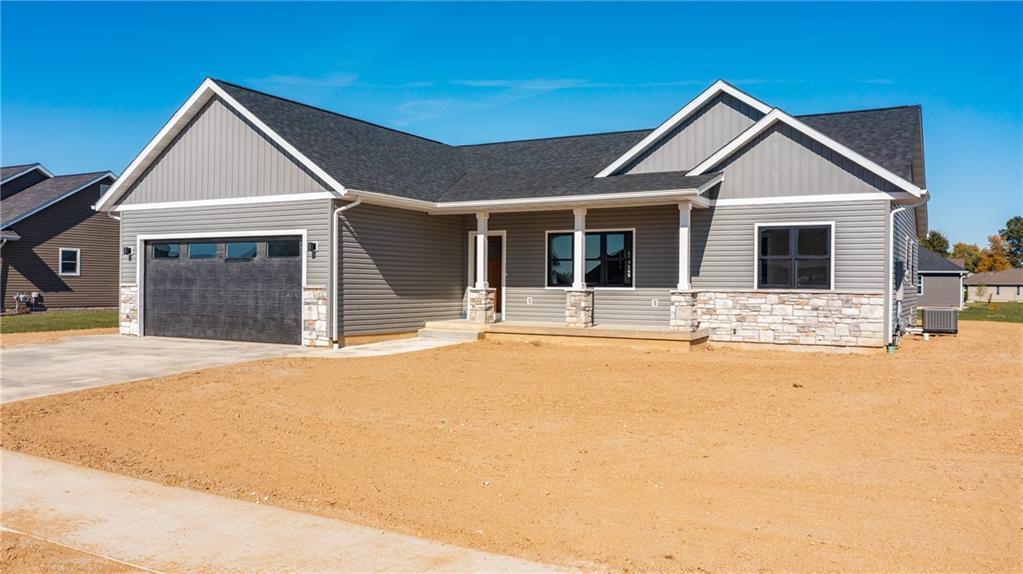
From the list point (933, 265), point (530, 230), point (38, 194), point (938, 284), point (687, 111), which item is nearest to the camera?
point (687, 111)

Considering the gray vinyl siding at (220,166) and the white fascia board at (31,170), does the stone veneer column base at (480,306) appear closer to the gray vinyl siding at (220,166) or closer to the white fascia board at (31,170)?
the gray vinyl siding at (220,166)

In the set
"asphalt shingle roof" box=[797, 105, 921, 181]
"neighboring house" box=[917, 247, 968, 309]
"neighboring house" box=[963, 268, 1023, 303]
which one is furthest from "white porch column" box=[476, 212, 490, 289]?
"neighboring house" box=[963, 268, 1023, 303]

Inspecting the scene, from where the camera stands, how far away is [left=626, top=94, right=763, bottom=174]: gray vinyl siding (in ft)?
57.5

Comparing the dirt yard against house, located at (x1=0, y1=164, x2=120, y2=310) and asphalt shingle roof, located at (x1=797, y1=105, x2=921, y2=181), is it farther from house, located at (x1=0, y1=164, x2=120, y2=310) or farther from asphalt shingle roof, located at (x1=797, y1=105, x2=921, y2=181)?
house, located at (x1=0, y1=164, x2=120, y2=310)

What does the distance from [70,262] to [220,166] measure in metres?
17.4

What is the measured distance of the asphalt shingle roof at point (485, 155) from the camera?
16844 millimetres

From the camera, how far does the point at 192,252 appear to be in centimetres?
1886

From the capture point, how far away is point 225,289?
720 inches

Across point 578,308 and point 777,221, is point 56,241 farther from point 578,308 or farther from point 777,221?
point 777,221

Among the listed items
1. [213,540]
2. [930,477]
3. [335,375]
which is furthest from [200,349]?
[930,477]

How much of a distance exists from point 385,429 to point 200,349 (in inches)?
372

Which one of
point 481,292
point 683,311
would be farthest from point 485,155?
point 683,311

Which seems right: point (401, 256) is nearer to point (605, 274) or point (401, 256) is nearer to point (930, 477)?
point (605, 274)

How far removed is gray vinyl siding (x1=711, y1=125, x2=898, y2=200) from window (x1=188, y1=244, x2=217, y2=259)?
11629 mm
